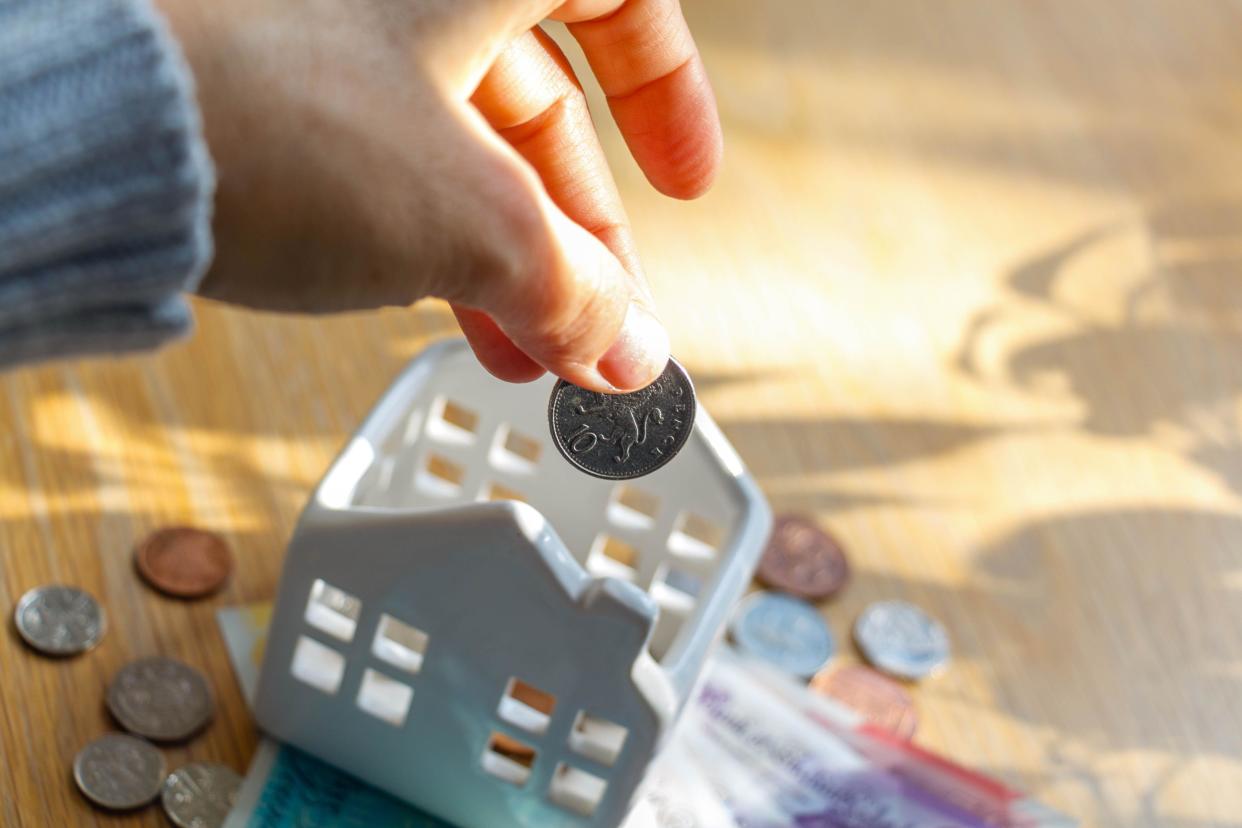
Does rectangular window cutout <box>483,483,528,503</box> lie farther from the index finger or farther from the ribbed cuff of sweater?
the ribbed cuff of sweater

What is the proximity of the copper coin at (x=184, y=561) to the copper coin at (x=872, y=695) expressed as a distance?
0.35 meters

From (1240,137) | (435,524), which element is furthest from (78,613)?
(1240,137)

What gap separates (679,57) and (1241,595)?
1.79ft

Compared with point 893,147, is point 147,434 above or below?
below

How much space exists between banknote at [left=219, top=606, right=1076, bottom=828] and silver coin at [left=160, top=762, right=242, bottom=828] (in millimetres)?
23

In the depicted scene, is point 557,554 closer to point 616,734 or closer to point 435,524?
point 435,524

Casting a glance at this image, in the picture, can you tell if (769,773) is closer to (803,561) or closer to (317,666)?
(803,561)

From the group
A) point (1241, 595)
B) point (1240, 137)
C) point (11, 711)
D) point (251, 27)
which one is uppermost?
point (251, 27)

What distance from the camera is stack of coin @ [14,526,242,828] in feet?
2.13

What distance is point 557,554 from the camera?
1.92ft

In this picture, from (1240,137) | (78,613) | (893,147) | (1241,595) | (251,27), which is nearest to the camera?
(251,27)

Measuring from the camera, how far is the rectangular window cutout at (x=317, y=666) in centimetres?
66

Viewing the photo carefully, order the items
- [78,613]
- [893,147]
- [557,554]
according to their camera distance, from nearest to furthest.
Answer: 1. [557,554]
2. [78,613]
3. [893,147]

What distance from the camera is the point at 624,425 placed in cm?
65
